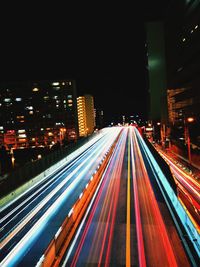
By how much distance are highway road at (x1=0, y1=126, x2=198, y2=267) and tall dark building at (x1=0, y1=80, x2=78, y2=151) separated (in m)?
107

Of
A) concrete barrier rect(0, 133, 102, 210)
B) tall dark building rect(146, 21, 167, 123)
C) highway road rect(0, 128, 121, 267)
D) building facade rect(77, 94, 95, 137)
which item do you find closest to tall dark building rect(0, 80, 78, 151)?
tall dark building rect(146, 21, 167, 123)

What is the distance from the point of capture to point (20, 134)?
130 m

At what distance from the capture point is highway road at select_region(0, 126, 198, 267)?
37.4 ft

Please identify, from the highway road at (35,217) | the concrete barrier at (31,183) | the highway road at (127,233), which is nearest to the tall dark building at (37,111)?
the concrete barrier at (31,183)

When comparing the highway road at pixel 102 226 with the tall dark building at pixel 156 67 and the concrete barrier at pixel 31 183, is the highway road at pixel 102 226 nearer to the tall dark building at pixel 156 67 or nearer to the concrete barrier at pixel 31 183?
the concrete barrier at pixel 31 183

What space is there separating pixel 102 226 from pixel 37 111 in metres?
123

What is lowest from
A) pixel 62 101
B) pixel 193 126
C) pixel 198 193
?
pixel 198 193

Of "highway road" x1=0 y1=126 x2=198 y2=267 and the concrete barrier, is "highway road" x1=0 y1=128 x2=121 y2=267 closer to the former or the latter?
"highway road" x1=0 y1=126 x2=198 y2=267

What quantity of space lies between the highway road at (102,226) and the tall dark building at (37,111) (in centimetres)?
10710

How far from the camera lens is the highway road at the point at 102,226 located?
11.4m

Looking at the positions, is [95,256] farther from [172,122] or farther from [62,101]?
[62,101]

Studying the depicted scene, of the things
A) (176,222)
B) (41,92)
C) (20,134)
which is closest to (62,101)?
(41,92)

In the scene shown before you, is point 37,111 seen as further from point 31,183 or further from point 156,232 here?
point 156,232

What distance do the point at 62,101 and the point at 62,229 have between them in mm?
122590
